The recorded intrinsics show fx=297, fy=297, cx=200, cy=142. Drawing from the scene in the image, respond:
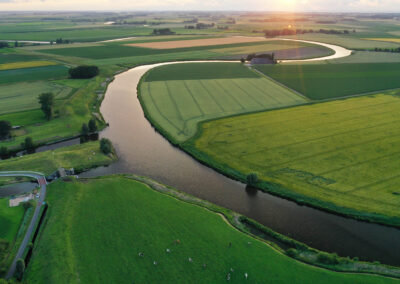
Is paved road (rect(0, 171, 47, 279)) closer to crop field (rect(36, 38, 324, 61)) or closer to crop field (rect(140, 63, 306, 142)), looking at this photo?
crop field (rect(140, 63, 306, 142))

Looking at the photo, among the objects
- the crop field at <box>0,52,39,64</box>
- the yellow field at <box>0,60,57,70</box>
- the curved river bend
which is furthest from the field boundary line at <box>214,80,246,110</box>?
the crop field at <box>0,52,39,64</box>

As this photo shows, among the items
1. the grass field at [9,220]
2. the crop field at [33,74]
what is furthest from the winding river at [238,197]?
the crop field at [33,74]

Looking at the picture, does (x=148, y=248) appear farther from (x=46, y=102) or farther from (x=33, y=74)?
(x=33, y=74)

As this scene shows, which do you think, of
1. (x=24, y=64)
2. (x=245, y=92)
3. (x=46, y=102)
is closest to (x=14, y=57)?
(x=24, y=64)

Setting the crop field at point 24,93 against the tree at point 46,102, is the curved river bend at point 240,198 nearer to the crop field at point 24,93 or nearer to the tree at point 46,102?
the tree at point 46,102

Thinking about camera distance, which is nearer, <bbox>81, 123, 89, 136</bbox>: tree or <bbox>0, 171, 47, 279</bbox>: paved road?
<bbox>0, 171, 47, 279</bbox>: paved road

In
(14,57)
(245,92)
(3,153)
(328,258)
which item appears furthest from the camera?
(14,57)
